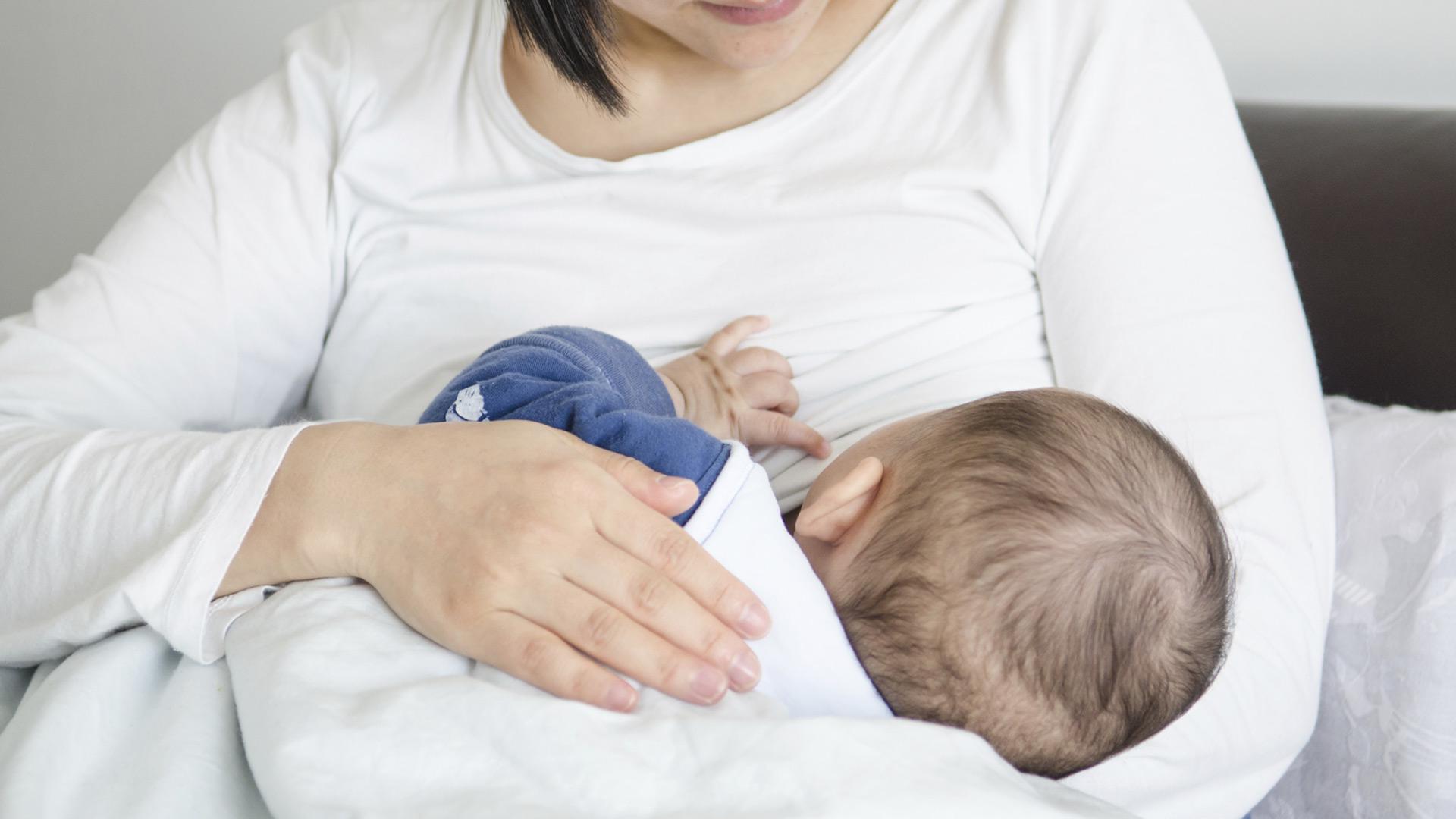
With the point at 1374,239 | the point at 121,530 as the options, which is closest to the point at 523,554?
the point at 121,530

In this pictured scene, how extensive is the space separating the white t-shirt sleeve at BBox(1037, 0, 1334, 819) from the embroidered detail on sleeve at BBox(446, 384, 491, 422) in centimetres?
53

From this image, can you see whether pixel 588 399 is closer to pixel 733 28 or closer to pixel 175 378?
pixel 733 28

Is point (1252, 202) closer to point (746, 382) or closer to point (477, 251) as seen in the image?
point (746, 382)

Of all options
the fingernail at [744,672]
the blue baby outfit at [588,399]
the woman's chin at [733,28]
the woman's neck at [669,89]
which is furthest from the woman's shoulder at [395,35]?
the fingernail at [744,672]

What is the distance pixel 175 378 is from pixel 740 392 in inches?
22.2

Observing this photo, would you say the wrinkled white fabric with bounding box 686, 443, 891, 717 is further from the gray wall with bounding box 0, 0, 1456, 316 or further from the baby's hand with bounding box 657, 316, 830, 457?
the gray wall with bounding box 0, 0, 1456, 316

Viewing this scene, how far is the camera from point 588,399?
3.00 feet

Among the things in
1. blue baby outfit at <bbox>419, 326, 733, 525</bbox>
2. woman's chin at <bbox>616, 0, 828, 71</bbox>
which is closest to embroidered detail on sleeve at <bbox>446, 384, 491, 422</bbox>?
blue baby outfit at <bbox>419, 326, 733, 525</bbox>

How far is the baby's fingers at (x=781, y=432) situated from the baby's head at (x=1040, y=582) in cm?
19

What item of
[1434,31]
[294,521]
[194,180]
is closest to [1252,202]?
[1434,31]

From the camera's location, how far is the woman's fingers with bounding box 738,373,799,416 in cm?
110

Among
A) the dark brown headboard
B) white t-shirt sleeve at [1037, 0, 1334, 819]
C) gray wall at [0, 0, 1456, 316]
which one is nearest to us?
white t-shirt sleeve at [1037, 0, 1334, 819]

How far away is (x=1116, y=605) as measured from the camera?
2.77 ft

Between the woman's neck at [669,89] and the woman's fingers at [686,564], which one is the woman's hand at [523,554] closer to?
the woman's fingers at [686,564]
